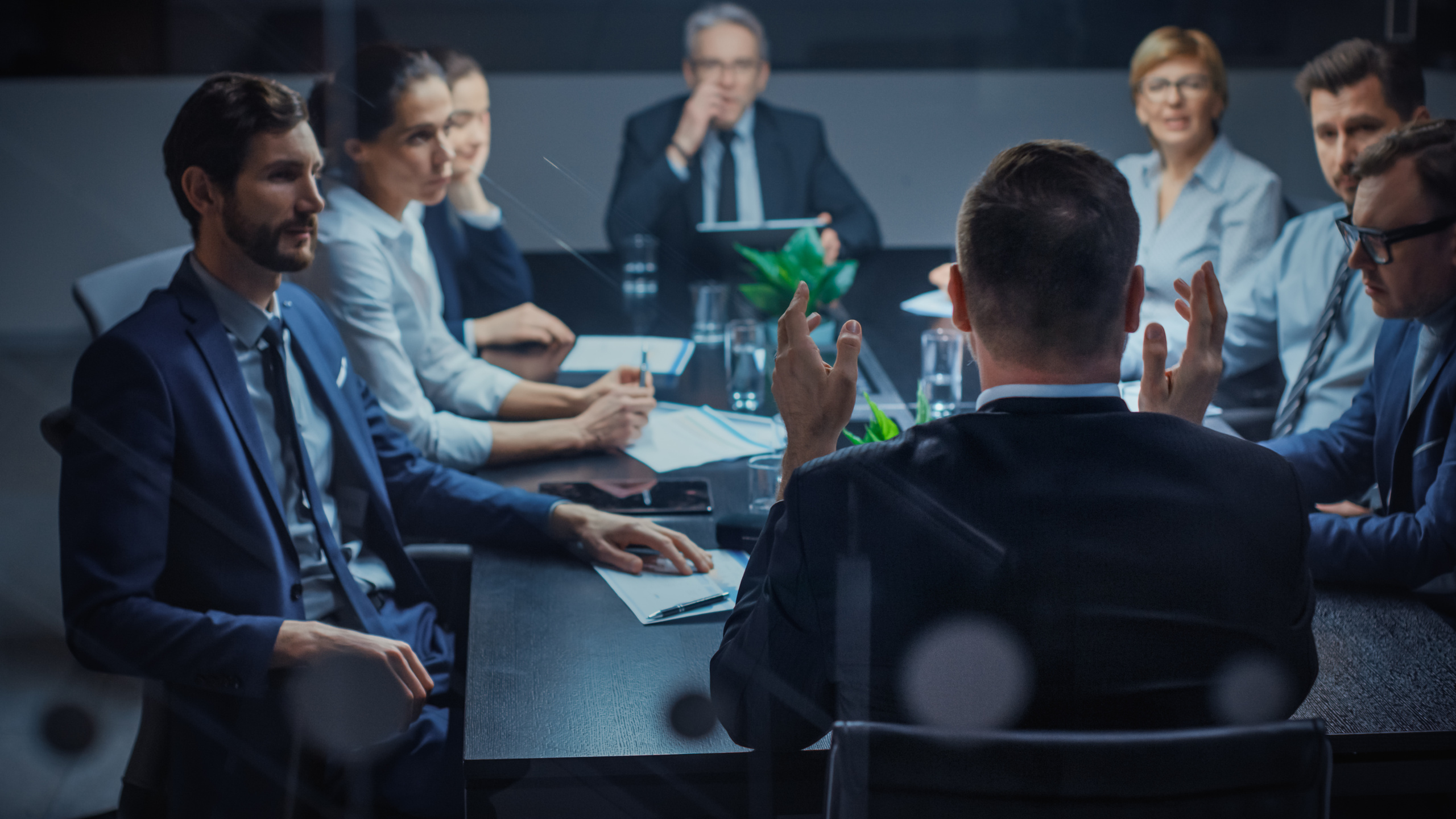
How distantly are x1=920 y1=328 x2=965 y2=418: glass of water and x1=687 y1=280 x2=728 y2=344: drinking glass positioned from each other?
0.69m

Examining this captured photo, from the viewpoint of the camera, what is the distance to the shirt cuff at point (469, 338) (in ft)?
8.91

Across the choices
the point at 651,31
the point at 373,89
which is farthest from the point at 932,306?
the point at 651,31

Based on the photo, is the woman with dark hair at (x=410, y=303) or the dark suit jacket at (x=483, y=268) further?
the dark suit jacket at (x=483, y=268)

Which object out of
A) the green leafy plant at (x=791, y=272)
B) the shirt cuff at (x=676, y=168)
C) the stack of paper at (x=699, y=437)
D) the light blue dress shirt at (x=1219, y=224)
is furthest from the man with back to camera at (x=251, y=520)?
the light blue dress shirt at (x=1219, y=224)

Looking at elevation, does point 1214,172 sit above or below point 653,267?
above

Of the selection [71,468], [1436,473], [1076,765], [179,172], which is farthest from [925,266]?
[1076,765]

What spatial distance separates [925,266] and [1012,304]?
2665mm

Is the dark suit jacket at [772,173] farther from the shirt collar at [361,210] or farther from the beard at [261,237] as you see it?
the beard at [261,237]

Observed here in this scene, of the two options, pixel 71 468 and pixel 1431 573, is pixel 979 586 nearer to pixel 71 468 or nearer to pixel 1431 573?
pixel 1431 573

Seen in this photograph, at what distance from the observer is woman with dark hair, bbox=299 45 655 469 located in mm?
1978

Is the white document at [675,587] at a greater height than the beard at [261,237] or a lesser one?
lesser

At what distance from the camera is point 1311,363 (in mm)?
2203

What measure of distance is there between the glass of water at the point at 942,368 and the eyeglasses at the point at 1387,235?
69 cm

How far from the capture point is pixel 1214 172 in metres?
3.16
